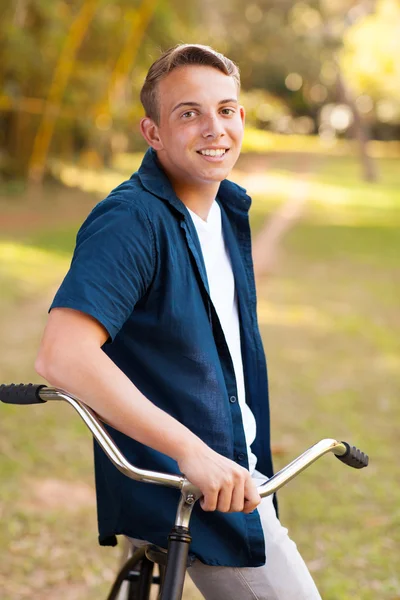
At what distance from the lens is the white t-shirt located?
202 centimetres

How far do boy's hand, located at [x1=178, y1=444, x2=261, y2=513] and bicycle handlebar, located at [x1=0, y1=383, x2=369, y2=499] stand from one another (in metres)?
0.03

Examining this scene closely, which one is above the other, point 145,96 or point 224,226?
point 145,96

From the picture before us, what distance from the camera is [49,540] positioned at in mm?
4332

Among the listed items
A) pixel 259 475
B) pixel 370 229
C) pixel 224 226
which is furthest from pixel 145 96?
pixel 370 229

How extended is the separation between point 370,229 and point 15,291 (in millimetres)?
9567

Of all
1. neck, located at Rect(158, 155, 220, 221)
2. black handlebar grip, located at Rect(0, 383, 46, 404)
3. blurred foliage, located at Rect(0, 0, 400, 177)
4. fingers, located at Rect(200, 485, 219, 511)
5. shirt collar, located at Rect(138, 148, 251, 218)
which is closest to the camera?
fingers, located at Rect(200, 485, 219, 511)

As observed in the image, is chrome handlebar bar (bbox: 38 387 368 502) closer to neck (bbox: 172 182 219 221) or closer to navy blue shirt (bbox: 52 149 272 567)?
navy blue shirt (bbox: 52 149 272 567)

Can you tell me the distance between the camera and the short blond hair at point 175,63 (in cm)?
191

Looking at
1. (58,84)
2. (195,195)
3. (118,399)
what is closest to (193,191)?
(195,195)

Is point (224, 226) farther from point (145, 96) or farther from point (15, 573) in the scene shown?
point (15, 573)

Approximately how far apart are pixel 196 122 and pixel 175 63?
0.12 meters

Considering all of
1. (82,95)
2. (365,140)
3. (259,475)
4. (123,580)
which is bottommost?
(123,580)

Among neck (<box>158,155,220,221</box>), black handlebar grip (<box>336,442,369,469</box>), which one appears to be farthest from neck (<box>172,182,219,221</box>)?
black handlebar grip (<box>336,442,369,469</box>)

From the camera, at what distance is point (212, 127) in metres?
1.92
